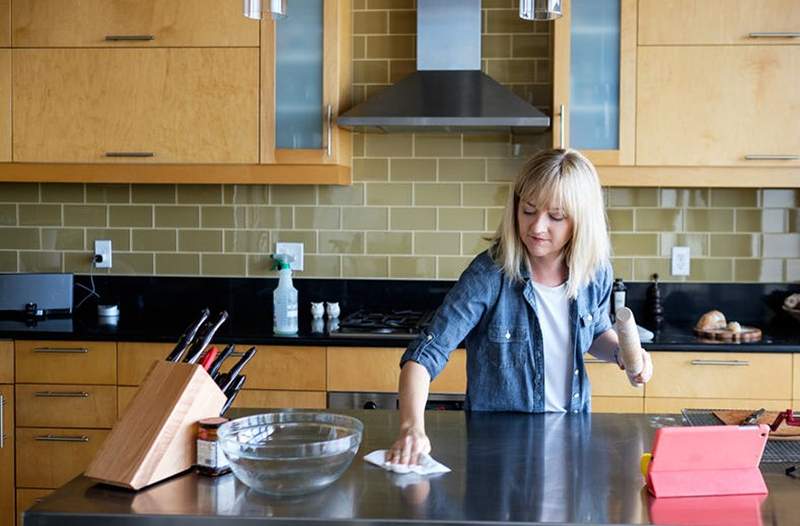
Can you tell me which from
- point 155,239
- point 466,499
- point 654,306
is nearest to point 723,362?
point 654,306

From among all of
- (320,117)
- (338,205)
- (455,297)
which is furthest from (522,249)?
(338,205)

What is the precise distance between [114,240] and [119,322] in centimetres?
45

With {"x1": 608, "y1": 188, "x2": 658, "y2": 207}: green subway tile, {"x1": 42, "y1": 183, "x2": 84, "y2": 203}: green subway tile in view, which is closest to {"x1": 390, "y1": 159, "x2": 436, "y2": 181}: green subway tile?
{"x1": 608, "y1": 188, "x2": 658, "y2": 207}: green subway tile

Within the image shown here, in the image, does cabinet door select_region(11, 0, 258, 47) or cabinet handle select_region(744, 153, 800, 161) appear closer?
cabinet handle select_region(744, 153, 800, 161)

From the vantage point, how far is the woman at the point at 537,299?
218cm

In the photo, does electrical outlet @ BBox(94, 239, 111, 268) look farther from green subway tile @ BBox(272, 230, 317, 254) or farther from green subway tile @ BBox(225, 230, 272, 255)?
green subway tile @ BBox(272, 230, 317, 254)

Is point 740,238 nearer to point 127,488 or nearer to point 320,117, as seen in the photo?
point 320,117

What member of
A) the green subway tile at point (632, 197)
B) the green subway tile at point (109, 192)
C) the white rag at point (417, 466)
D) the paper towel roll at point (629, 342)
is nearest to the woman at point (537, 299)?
the paper towel roll at point (629, 342)

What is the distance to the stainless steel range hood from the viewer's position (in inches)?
147

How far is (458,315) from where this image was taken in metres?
2.26

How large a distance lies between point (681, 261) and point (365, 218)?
4.38 feet

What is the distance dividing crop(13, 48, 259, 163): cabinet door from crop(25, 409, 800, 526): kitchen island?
2148mm

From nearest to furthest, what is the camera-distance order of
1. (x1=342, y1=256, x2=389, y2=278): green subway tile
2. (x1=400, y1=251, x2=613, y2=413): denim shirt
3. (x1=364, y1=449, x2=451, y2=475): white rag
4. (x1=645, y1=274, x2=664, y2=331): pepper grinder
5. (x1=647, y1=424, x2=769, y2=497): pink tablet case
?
1. (x1=647, y1=424, x2=769, y2=497): pink tablet case
2. (x1=364, y1=449, x2=451, y2=475): white rag
3. (x1=400, y1=251, x2=613, y2=413): denim shirt
4. (x1=645, y1=274, x2=664, y2=331): pepper grinder
5. (x1=342, y1=256, x2=389, y2=278): green subway tile

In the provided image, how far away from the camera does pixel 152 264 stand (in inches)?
169
